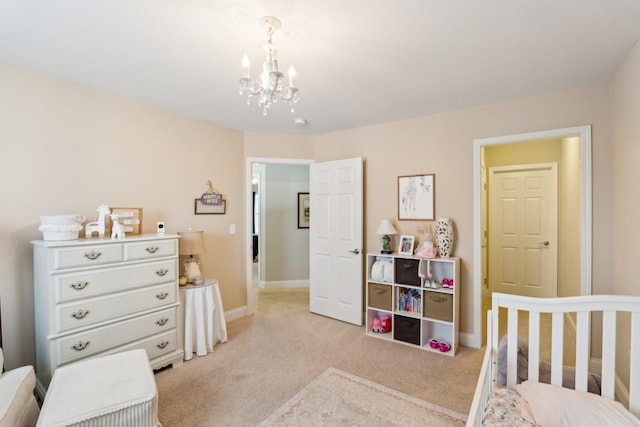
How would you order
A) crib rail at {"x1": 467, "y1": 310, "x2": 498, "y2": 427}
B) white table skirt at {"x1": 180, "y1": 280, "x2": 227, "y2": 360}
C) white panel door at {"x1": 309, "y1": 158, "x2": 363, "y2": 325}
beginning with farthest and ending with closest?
white panel door at {"x1": 309, "y1": 158, "x2": 363, "y2": 325}, white table skirt at {"x1": 180, "y1": 280, "x2": 227, "y2": 360}, crib rail at {"x1": 467, "y1": 310, "x2": 498, "y2": 427}

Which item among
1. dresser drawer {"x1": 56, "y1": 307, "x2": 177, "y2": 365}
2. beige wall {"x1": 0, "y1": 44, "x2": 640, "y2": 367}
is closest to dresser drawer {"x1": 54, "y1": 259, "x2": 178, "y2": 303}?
dresser drawer {"x1": 56, "y1": 307, "x2": 177, "y2": 365}

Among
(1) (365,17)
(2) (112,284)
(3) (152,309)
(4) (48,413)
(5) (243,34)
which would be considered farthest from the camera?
(3) (152,309)

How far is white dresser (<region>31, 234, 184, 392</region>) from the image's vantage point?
2023 millimetres

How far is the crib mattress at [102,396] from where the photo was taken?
1.44 meters

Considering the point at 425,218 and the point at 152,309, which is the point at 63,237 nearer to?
the point at 152,309

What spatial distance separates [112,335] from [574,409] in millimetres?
2823

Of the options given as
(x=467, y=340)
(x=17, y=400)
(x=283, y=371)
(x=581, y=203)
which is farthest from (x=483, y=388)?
(x=17, y=400)

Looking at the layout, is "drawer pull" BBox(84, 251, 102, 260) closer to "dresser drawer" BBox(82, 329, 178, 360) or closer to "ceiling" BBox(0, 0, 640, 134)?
"dresser drawer" BBox(82, 329, 178, 360)

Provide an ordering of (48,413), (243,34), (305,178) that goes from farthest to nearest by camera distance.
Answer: (305,178) → (243,34) → (48,413)

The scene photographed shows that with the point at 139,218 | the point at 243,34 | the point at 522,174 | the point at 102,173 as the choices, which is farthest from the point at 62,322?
the point at 522,174

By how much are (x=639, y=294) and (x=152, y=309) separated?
3.45 meters

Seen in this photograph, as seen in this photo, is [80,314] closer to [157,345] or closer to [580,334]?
[157,345]

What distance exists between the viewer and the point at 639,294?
6.17 ft

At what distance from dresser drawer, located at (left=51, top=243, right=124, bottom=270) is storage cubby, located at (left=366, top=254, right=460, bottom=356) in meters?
2.41
